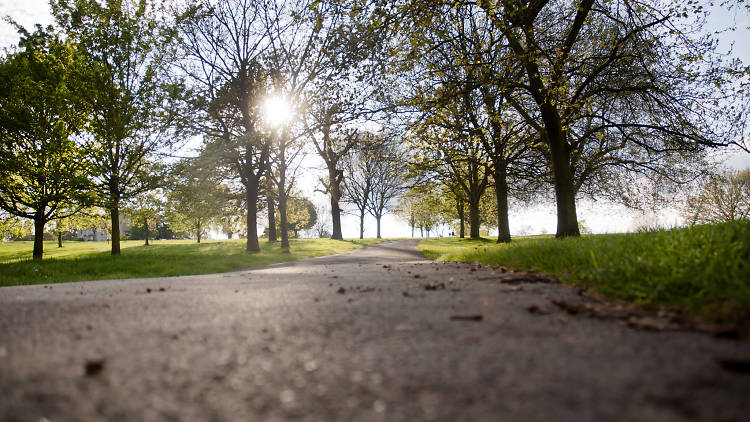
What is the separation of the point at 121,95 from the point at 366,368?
57.6 feet

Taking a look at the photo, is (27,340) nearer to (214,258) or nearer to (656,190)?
(214,258)

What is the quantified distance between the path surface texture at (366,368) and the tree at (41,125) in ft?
46.2

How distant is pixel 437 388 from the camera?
1312mm

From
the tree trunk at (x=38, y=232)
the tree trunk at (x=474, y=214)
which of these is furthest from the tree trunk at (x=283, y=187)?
the tree trunk at (x=474, y=214)

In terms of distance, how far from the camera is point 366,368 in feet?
4.95

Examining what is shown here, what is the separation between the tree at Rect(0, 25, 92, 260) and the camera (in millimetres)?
12609

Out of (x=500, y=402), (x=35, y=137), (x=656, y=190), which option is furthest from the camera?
(x=656, y=190)

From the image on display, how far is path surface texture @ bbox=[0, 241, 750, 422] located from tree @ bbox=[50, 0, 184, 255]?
47.2 feet

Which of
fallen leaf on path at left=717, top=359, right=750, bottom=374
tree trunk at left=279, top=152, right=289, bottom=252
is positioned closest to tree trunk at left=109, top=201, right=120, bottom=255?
tree trunk at left=279, top=152, right=289, bottom=252

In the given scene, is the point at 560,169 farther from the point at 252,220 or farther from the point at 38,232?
the point at 38,232

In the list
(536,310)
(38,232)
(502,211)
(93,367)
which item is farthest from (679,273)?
(38,232)

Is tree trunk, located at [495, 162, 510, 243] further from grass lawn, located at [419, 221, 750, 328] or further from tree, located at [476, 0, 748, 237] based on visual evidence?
grass lawn, located at [419, 221, 750, 328]

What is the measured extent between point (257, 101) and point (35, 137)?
918cm

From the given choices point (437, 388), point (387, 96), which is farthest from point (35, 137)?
point (437, 388)
